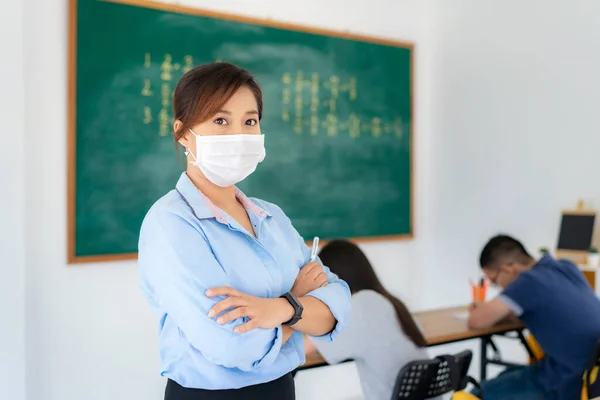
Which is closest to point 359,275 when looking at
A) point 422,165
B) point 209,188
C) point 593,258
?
point 209,188

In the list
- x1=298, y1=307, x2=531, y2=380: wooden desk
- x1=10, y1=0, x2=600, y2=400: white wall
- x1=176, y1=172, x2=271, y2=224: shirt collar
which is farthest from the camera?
x1=10, y1=0, x2=600, y2=400: white wall

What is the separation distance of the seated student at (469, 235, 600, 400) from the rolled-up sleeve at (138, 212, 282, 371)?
1771mm

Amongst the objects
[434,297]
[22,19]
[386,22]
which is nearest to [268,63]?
[386,22]

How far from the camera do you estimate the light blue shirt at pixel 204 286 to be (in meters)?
1.12

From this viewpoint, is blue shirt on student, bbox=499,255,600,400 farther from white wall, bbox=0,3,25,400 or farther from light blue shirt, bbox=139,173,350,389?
white wall, bbox=0,3,25,400

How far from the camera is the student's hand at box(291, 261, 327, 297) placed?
132 centimetres

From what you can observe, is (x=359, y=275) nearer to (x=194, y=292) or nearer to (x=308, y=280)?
(x=308, y=280)

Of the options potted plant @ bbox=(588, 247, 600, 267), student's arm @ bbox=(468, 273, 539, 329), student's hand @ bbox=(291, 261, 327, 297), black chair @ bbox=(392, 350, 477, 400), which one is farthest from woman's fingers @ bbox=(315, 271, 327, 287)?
potted plant @ bbox=(588, 247, 600, 267)

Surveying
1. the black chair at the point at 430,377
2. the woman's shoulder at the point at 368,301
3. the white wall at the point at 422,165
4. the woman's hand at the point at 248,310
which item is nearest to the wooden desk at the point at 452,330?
the black chair at the point at 430,377

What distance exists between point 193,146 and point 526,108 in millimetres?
2855

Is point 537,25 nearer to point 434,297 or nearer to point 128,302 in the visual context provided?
point 434,297

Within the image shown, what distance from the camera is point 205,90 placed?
123 cm

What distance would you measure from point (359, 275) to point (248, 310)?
1056mm

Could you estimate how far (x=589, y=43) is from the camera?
10.8 ft
